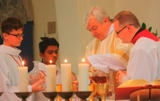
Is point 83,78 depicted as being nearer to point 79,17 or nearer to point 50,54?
point 50,54

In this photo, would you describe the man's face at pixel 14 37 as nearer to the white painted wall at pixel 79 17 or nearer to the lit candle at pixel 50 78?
the lit candle at pixel 50 78

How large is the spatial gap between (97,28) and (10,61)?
932 mm

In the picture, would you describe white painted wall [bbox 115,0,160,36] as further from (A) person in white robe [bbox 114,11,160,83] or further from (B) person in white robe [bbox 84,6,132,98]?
(A) person in white robe [bbox 114,11,160,83]

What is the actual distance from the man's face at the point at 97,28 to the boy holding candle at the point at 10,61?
732 millimetres

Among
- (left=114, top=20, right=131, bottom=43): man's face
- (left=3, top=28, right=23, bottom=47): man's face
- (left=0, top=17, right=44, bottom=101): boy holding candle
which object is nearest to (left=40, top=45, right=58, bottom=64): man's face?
(left=0, top=17, right=44, bottom=101): boy holding candle

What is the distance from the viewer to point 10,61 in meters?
3.78

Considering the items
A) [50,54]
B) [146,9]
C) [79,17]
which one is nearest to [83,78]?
[50,54]

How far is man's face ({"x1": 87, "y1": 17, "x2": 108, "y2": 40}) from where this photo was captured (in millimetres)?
4117

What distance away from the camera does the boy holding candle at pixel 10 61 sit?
3582mm

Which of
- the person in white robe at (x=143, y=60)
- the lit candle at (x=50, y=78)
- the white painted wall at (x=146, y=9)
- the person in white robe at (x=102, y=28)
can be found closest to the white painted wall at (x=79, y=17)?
the white painted wall at (x=146, y=9)

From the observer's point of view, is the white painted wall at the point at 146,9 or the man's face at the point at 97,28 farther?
the white painted wall at the point at 146,9

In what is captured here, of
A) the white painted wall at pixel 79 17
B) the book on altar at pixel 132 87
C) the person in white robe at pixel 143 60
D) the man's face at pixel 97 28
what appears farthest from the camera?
the white painted wall at pixel 79 17

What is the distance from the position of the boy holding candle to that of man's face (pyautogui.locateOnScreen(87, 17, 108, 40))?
2.40ft

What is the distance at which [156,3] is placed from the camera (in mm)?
5594
